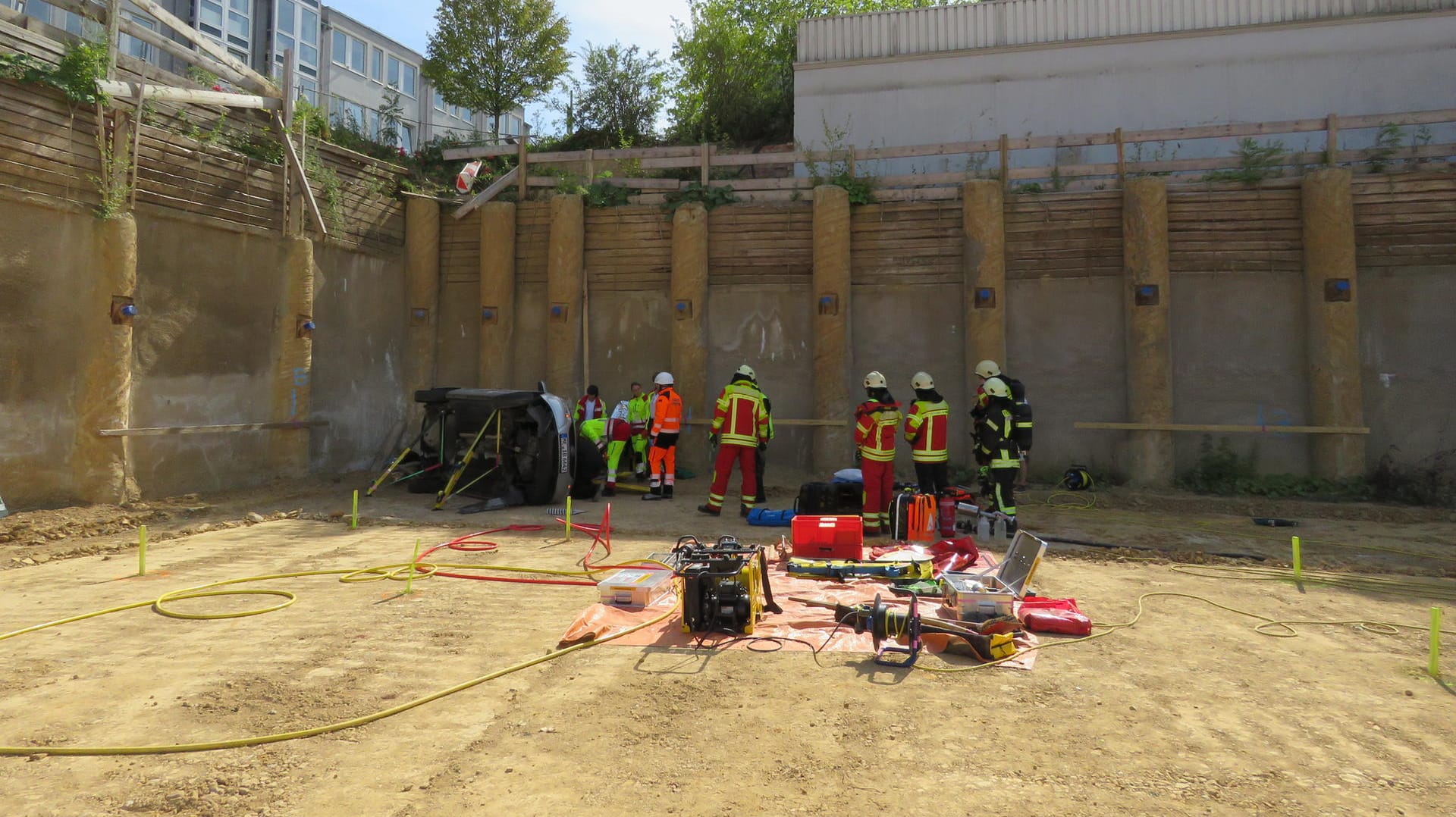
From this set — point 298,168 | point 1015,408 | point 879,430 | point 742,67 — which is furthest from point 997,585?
point 742,67

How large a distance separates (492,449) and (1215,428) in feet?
34.4

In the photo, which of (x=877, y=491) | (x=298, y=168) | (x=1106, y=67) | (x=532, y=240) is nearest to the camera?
(x=877, y=491)

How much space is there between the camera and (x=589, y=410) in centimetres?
1344

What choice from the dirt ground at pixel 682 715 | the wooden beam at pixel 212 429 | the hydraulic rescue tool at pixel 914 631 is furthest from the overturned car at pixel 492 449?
the hydraulic rescue tool at pixel 914 631

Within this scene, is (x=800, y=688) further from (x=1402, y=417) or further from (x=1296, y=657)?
(x=1402, y=417)

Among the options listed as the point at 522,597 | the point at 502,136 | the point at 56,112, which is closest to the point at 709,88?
the point at 502,136

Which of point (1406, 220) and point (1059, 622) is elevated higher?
point (1406, 220)

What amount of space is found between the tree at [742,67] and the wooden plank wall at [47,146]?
1220cm

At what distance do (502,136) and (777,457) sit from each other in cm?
995

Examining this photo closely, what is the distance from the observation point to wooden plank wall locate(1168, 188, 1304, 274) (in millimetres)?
12445

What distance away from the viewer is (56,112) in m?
9.49

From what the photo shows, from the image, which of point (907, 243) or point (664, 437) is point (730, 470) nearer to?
point (664, 437)

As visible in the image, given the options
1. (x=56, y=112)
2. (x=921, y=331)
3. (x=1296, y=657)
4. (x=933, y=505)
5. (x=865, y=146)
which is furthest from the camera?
(x=865, y=146)

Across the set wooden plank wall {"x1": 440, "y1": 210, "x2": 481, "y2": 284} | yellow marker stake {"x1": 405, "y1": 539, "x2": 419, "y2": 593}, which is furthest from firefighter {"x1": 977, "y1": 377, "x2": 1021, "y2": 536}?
wooden plank wall {"x1": 440, "y1": 210, "x2": 481, "y2": 284}
